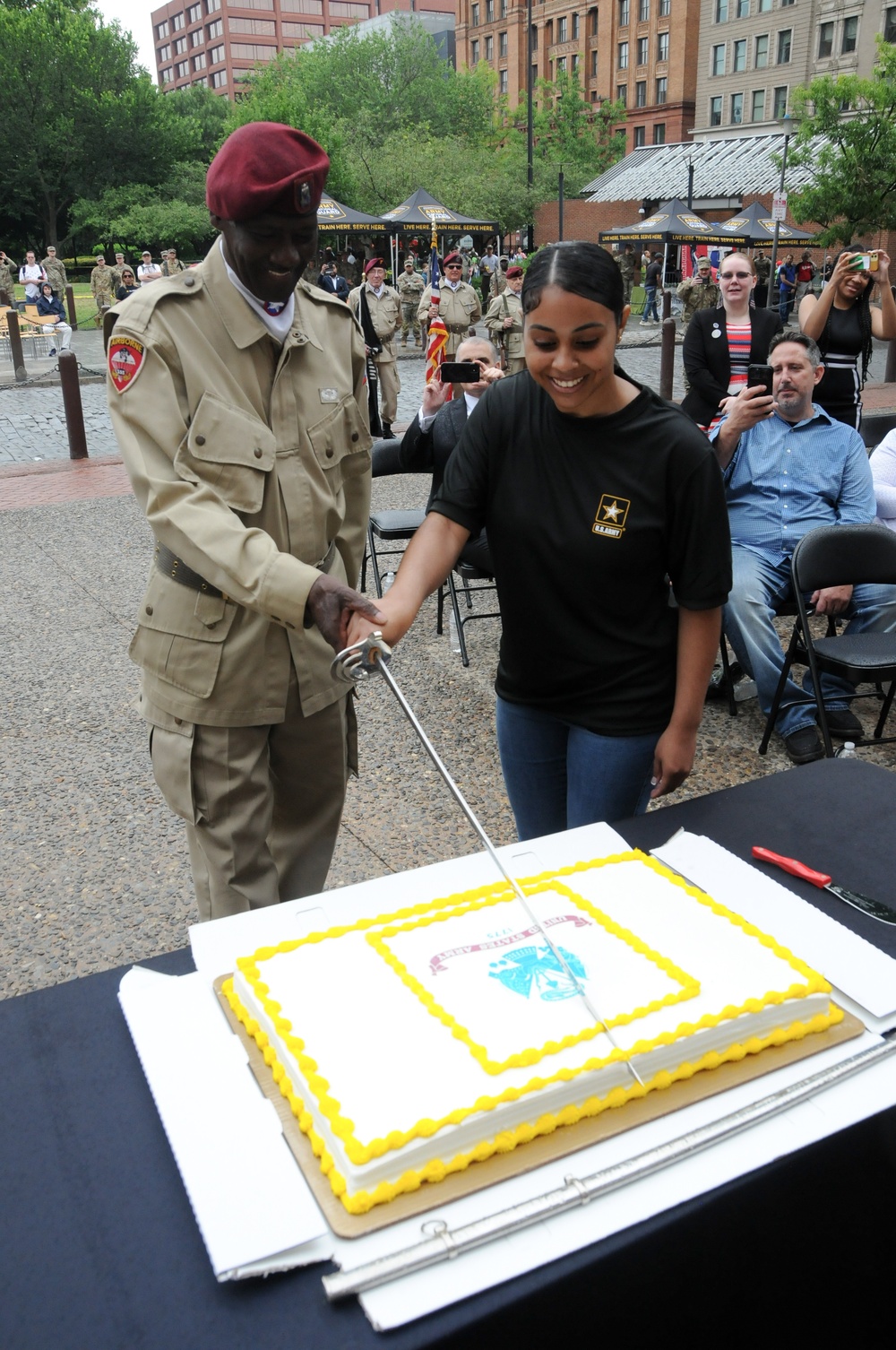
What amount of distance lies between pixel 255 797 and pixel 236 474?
→ 71 centimetres

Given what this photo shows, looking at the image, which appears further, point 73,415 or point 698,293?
point 698,293

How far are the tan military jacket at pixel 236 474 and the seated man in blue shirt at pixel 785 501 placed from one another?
270 cm

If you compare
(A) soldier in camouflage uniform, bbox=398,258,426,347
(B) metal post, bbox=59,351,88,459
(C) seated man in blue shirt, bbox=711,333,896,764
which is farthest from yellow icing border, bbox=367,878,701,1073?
(A) soldier in camouflage uniform, bbox=398,258,426,347

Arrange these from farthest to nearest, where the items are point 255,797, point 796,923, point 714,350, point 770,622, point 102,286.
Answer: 1. point 102,286
2. point 714,350
3. point 770,622
4. point 255,797
5. point 796,923

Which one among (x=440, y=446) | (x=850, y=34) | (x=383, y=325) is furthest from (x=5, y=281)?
(x=850, y=34)

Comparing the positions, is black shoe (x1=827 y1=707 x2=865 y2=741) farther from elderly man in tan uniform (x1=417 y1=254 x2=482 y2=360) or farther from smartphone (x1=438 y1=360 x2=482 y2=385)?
elderly man in tan uniform (x1=417 y1=254 x2=482 y2=360)

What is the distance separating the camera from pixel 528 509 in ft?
6.86

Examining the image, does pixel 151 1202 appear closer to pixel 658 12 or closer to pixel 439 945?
pixel 439 945

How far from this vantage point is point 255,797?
2.32 meters

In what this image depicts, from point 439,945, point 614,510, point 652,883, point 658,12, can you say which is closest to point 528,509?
point 614,510

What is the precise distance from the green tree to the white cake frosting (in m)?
21.4

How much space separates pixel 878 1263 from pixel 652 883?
1.93 feet

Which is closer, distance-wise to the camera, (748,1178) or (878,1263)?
(748,1178)

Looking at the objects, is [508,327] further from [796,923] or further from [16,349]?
[796,923]
